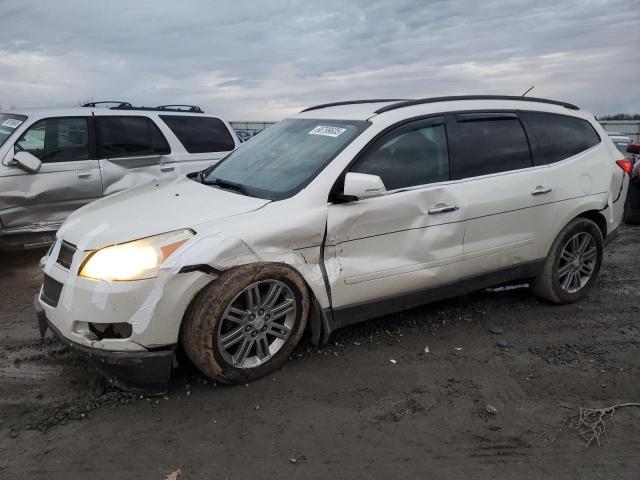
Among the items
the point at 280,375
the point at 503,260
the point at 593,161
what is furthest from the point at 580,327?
the point at 280,375

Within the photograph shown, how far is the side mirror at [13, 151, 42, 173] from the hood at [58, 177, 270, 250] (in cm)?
218

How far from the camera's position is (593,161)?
4.72 metres

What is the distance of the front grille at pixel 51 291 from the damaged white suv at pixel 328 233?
0.05 ft

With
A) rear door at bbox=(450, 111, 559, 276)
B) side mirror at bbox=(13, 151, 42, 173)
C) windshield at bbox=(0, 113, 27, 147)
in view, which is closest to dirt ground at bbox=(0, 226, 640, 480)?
rear door at bbox=(450, 111, 559, 276)

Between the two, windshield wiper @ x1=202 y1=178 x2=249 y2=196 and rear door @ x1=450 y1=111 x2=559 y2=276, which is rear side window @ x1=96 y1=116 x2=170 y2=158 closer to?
windshield wiper @ x1=202 y1=178 x2=249 y2=196

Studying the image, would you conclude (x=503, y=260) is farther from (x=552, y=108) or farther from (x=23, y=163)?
(x=23, y=163)

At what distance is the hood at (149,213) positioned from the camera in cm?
313

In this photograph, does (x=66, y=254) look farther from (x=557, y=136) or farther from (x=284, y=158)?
(x=557, y=136)

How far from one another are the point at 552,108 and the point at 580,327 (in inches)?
75.4

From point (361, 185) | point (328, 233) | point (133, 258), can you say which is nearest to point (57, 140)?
point (133, 258)

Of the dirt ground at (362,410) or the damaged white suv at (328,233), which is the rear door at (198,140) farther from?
the dirt ground at (362,410)

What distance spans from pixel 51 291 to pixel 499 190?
3.23 m

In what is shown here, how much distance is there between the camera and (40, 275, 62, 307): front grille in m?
3.21

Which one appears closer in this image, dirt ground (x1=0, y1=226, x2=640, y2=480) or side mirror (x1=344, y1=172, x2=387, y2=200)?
dirt ground (x1=0, y1=226, x2=640, y2=480)
